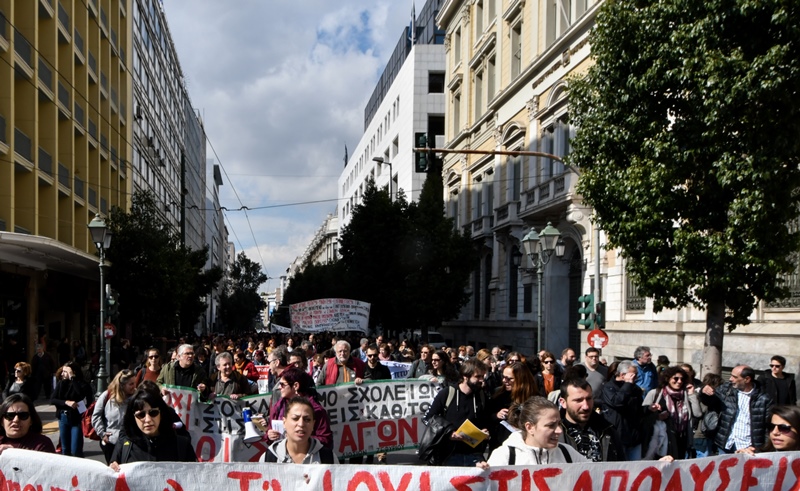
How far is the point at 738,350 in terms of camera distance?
19562mm

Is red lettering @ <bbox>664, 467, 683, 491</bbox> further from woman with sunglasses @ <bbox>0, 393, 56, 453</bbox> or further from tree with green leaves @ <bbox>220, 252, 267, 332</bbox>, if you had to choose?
tree with green leaves @ <bbox>220, 252, 267, 332</bbox>

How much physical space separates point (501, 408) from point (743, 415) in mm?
2867

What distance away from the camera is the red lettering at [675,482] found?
5.37m

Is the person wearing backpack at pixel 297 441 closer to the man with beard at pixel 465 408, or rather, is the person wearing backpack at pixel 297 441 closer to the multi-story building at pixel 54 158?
the man with beard at pixel 465 408

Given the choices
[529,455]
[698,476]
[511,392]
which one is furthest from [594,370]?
[529,455]

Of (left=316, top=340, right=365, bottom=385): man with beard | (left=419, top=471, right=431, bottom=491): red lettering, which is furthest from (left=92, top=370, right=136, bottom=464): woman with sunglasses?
(left=419, top=471, right=431, bottom=491): red lettering

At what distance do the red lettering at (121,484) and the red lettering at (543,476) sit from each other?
7.52ft

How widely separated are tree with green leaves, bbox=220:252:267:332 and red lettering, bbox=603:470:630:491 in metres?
96.1

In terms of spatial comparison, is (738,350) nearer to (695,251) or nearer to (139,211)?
(695,251)

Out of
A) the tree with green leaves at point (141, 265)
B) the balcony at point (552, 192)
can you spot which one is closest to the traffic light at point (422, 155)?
the balcony at point (552, 192)

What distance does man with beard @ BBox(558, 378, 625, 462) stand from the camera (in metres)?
5.52

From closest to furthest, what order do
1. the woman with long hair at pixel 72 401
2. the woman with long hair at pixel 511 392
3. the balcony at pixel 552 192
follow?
the woman with long hair at pixel 511 392, the woman with long hair at pixel 72 401, the balcony at pixel 552 192

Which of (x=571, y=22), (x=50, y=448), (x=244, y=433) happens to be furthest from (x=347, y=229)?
(x=50, y=448)

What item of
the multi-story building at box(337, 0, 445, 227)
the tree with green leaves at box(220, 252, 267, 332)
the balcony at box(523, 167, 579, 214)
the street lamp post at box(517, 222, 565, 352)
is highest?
the multi-story building at box(337, 0, 445, 227)
